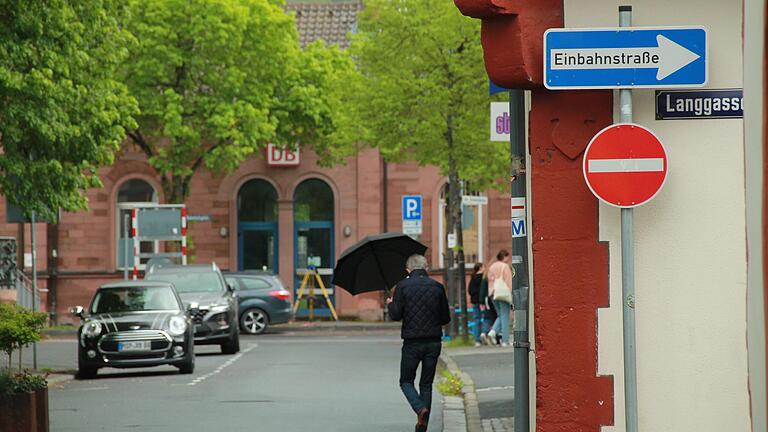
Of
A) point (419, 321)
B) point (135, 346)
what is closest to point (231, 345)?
point (135, 346)

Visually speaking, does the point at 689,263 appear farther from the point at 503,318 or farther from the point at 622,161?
the point at 503,318

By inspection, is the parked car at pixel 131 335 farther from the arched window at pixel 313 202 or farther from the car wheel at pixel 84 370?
the arched window at pixel 313 202

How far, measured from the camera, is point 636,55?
8.91 meters

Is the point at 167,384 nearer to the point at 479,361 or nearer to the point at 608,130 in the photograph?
the point at 479,361

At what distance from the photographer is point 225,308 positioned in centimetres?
3036

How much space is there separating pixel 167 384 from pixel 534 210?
13.2 m

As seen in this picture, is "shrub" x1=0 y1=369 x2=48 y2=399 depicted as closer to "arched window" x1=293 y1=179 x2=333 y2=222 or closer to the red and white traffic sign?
the red and white traffic sign

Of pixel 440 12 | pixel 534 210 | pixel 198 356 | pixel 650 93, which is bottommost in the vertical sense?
pixel 198 356

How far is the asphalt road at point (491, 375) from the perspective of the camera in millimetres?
17000

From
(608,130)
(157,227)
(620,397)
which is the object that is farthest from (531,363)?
(157,227)

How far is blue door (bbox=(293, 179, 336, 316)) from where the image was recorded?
47.6 m

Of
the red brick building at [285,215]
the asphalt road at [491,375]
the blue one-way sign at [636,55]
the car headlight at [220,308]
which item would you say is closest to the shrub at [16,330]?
the asphalt road at [491,375]

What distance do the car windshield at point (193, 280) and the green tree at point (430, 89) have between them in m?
4.51

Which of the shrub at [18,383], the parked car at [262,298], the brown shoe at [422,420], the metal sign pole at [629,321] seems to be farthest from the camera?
the parked car at [262,298]
